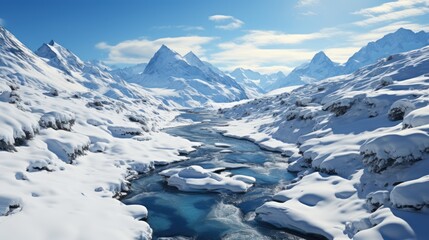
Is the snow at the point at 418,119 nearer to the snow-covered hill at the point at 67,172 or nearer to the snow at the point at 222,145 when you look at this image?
the snow-covered hill at the point at 67,172

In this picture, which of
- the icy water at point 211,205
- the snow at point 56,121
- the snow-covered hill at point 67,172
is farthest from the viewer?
the snow at point 56,121

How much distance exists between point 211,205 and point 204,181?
7.32m

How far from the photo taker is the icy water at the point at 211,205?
33.8 m

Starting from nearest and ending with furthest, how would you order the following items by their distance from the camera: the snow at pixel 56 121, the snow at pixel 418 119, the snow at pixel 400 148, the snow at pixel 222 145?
the snow at pixel 400 148 < the snow at pixel 418 119 < the snow at pixel 56 121 < the snow at pixel 222 145

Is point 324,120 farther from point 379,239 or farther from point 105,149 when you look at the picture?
point 379,239

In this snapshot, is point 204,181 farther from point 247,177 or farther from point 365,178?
point 365,178

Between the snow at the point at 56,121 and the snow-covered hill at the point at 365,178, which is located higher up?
the snow at the point at 56,121

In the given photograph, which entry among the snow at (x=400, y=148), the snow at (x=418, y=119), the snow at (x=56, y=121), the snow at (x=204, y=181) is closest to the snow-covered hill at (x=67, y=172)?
the snow at (x=56, y=121)

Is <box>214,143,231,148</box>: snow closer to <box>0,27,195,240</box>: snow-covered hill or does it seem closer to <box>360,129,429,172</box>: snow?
<box>0,27,195,240</box>: snow-covered hill

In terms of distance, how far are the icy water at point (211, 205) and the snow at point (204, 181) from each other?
3.85 feet

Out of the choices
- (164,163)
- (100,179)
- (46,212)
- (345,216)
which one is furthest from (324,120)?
(46,212)

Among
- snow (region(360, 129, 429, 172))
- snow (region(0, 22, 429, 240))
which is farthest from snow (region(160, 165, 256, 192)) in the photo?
snow (region(360, 129, 429, 172))

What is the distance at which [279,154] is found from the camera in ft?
247

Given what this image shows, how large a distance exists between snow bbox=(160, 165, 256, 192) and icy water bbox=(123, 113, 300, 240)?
117 centimetres
